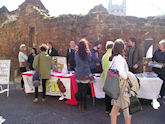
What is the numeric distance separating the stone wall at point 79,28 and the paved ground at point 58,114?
311 centimetres

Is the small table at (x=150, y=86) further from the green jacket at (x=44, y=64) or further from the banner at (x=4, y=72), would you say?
the banner at (x=4, y=72)

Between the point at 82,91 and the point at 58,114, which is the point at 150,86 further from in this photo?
the point at 58,114

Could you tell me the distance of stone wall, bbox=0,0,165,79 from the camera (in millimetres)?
6464

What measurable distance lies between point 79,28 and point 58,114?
4382mm

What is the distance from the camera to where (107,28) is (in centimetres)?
642

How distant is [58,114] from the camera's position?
3906 millimetres

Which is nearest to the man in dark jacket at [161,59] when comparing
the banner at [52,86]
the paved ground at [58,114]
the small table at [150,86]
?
the small table at [150,86]

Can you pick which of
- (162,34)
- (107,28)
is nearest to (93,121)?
(107,28)

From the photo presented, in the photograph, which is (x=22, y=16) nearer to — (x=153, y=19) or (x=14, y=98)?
(x=14, y=98)

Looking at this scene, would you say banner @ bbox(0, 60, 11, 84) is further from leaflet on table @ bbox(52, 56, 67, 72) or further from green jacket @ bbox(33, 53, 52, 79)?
leaflet on table @ bbox(52, 56, 67, 72)

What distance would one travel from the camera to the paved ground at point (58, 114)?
356 cm

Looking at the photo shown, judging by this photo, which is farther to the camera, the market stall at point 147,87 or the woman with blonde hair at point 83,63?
the market stall at point 147,87

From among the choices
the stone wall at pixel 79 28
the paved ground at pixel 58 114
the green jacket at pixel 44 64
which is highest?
the stone wall at pixel 79 28

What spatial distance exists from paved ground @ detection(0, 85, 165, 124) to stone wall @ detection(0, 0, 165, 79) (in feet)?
10.2
